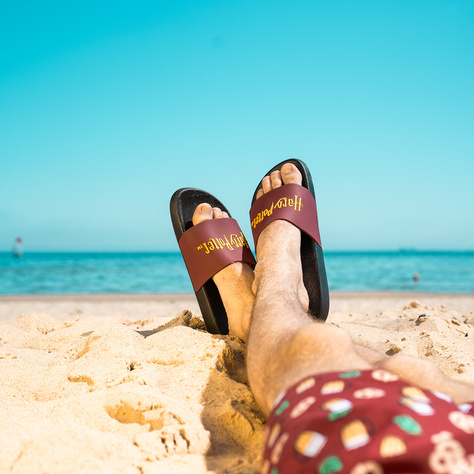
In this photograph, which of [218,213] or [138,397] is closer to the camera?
[138,397]

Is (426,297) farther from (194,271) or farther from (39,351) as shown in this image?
(39,351)

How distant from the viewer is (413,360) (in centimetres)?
77

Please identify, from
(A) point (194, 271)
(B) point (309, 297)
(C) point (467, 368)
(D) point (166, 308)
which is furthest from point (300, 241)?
(D) point (166, 308)

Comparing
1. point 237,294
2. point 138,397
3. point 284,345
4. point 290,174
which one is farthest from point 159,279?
point 284,345

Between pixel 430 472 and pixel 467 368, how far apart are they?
1.12m

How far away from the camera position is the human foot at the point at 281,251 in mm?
1510

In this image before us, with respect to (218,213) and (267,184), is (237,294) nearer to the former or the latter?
(218,213)

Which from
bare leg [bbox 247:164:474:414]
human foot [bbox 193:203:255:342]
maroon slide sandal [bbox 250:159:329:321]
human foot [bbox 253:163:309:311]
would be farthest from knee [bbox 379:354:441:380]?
maroon slide sandal [bbox 250:159:329:321]

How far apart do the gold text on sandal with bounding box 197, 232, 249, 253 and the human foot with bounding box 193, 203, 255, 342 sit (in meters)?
0.11

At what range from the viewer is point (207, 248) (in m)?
1.99

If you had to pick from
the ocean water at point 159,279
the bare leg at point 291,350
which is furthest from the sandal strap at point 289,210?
the ocean water at point 159,279

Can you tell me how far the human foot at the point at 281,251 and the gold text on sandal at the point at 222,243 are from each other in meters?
0.14

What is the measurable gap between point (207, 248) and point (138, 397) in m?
1.03

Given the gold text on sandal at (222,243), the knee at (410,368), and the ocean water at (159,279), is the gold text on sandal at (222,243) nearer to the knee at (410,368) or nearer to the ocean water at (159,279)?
the knee at (410,368)
